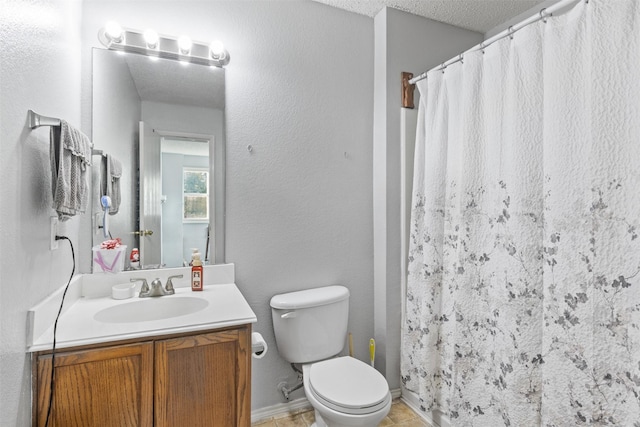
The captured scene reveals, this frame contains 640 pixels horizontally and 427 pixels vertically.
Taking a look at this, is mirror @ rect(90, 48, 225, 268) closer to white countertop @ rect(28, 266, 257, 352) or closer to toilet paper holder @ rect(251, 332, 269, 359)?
white countertop @ rect(28, 266, 257, 352)

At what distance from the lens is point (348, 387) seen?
160 centimetres

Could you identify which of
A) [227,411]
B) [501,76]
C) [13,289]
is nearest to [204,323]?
[227,411]

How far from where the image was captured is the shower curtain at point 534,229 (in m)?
1.14

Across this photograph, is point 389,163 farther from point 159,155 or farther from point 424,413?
point 424,413

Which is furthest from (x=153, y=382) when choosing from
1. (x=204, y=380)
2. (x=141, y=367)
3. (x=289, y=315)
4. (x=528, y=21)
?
(x=528, y=21)

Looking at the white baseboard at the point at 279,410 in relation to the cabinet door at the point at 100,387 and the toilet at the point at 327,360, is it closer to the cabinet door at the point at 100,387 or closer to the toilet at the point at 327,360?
the toilet at the point at 327,360

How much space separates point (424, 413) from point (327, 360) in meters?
0.70

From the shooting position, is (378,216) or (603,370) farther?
(378,216)

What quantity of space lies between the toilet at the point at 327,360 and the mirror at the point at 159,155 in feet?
1.69

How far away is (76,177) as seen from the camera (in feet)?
4.15

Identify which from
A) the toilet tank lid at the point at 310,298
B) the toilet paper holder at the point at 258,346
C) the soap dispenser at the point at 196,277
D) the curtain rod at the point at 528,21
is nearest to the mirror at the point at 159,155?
the soap dispenser at the point at 196,277

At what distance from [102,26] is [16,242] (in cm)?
122

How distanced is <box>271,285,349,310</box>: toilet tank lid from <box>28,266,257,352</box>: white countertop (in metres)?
0.32

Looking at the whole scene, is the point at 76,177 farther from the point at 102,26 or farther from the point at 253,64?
the point at 253,64
